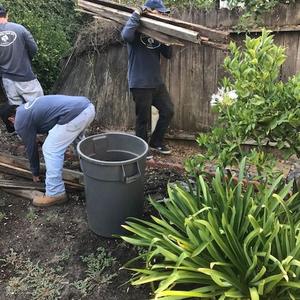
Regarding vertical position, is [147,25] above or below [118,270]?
above

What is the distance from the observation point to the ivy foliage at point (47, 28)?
7293 millimetres

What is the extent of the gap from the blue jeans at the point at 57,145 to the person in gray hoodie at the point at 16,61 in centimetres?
208

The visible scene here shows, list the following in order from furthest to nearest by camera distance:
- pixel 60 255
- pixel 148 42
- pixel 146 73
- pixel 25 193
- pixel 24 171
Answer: pixel 146 73, pixel 148 42, pixel 24 171, pixel 25 193, pixel 60 255

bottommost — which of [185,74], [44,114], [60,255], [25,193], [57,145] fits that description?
[60,255]

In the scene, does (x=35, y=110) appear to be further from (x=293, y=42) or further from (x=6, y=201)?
(x=293, y=42)

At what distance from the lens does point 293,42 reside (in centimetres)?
555

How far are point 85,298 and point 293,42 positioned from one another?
13.5 ft

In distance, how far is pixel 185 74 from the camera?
6.34 m

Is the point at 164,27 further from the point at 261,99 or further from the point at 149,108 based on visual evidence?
the point at 261,99

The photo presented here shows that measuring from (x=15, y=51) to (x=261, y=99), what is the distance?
424cm

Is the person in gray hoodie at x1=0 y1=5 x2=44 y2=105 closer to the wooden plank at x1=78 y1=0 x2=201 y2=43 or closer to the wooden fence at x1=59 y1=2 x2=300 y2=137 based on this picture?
the wooden fence at x1=59 y1=2 x2=300 y2=137

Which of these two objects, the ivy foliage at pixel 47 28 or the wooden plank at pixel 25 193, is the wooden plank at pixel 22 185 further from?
the ivy foliage at pixel 47 28

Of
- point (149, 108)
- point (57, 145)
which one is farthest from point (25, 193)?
point (149, 108)

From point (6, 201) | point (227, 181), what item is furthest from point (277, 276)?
point (6, 201)
